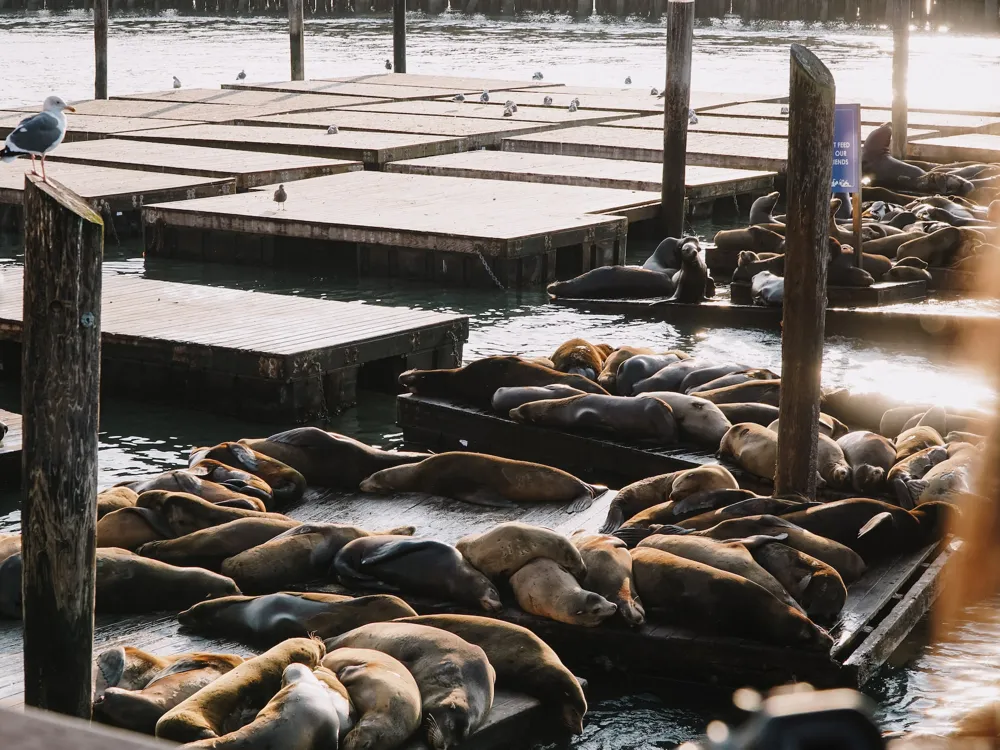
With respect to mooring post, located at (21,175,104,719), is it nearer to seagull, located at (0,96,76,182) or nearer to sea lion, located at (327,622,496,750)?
sea lion, located at (327,622,496,750)

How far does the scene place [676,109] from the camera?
13.7 m

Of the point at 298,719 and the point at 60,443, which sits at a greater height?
the point at 60,443

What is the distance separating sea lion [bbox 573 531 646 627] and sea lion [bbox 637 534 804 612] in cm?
17

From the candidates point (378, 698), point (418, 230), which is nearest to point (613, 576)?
point (378, 698)

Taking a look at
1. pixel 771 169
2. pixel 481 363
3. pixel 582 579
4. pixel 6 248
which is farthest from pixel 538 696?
pixel 771 169

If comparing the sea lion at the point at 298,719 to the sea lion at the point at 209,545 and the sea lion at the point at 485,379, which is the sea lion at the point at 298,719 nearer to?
the sea lion at the point at 209,545

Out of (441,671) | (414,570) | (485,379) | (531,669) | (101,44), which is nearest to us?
(441,671)

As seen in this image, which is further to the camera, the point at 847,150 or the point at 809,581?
the point at 847,150

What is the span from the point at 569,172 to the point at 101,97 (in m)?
11.4

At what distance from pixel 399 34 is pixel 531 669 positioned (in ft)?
88.0

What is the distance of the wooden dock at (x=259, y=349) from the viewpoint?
8.96 metres

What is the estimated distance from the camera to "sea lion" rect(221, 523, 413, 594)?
5.37 m

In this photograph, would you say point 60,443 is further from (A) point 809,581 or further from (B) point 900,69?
(B) point 900,69

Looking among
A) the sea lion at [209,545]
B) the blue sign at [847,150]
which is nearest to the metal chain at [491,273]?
the blue sign at [847,150]
